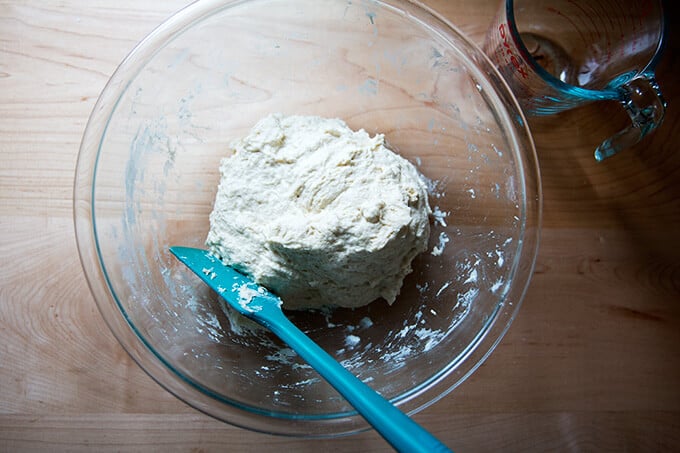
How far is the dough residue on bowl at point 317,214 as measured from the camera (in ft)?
3.35

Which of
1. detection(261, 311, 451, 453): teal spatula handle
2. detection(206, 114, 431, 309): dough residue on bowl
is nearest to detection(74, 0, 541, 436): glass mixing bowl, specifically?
detection(206, 114, 431, 309): dough residue on bowl

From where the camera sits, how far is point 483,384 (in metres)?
1.25

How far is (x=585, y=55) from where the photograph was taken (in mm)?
1361

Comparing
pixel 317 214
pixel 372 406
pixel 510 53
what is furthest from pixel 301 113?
pixel 372 406

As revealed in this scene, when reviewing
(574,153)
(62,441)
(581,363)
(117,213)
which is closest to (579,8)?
(574,153)

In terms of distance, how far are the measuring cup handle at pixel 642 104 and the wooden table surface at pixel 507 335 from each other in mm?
171

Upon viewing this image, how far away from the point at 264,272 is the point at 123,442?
0.61 m

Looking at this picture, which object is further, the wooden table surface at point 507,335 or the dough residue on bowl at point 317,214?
the wooden table surface at point 507,335

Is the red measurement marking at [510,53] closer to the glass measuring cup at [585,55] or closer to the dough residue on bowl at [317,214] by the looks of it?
the glass measuring cup at [585,55]

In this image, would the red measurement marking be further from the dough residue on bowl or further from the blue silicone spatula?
the blue silicone spatula

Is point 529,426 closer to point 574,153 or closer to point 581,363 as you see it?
point 581,363

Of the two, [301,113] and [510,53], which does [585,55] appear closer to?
[510,53]

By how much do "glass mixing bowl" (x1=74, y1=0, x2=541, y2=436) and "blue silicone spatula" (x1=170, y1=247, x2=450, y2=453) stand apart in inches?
4.9

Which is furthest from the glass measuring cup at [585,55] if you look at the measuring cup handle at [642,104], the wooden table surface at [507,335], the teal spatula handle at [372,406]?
the teal spatula handle at [372,406]
